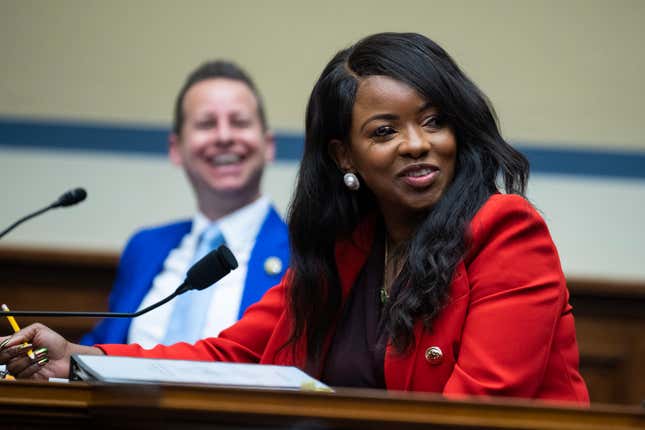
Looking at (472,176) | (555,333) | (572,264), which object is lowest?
(572,264)

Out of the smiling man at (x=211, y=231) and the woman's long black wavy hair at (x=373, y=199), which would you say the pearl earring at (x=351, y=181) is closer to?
the woman's long black wavy hair at (x=373, y=199)

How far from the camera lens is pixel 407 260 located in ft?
7.43

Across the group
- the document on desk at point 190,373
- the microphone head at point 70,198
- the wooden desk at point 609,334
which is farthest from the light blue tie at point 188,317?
the document on desk at point 190,373

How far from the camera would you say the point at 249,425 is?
1.49 meters

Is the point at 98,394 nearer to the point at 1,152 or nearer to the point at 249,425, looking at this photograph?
the point at 249,425

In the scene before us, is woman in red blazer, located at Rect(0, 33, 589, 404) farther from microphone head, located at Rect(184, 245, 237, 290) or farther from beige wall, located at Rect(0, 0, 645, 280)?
beige wall, located at Rect(0, 0, 645, 280)

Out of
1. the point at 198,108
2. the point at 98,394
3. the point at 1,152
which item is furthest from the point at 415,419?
the point at 1,152

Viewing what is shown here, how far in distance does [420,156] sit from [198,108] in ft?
5.50

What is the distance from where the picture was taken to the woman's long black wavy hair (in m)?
2.17

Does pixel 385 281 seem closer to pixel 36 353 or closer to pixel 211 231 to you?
pixel 36 353

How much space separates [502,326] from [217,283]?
62.2 inches

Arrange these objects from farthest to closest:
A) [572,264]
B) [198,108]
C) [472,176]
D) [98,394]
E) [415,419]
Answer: [572,264] → [198,108] → [472,176] → [98,394] → [415,419]

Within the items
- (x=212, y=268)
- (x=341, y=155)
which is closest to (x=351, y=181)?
(x=341, y=155)

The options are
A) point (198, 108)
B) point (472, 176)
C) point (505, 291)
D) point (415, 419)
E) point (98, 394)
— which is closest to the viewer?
point (415, 419)
